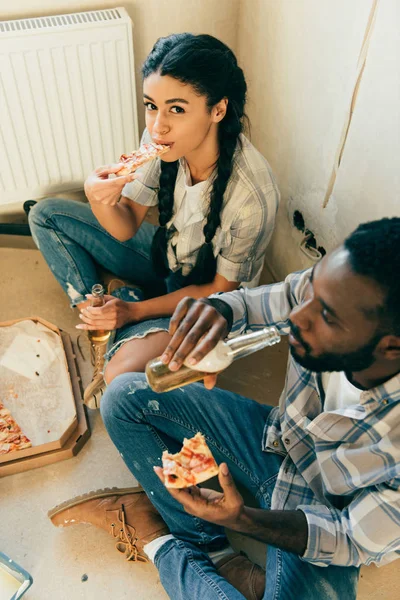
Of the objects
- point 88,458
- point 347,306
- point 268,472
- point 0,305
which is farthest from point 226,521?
point 0,305

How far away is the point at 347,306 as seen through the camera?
0.96 m

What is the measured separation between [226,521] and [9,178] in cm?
162

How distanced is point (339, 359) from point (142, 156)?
0.84m

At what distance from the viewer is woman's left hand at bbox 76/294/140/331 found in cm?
166

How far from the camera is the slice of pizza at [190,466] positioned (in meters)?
1.11

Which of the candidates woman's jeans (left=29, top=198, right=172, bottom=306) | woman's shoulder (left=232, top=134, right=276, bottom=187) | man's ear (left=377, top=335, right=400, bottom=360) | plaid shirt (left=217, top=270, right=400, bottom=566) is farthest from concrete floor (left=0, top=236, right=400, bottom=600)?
man's ear (left=377, top=335, right=400, bottom=360)

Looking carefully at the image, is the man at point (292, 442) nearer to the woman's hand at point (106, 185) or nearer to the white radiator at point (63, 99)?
the woman's hand at point (106, 185)

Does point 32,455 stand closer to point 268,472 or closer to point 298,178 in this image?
point 268,472

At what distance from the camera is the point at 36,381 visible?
74.0 inches

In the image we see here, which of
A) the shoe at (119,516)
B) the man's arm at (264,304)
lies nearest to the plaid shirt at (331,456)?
the man's arm at (264,304)

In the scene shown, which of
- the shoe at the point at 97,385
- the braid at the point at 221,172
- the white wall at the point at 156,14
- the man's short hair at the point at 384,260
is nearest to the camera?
the man's short hair at the point at 384,260

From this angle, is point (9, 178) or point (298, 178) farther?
point (9, 178)

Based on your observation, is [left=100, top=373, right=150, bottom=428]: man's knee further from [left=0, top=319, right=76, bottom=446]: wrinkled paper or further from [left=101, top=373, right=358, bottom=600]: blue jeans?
[left=0, top=319, right=76, bottom=446]: wrinkled paper

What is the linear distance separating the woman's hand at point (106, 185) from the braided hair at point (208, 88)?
0.56ft
